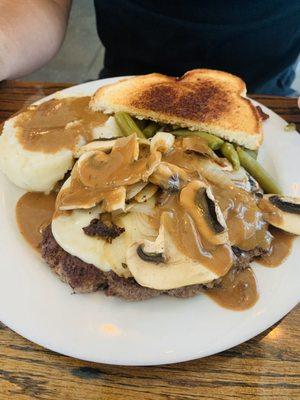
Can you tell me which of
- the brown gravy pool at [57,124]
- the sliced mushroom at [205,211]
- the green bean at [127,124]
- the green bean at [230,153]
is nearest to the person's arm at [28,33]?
the brown gravy pool at [57,124]

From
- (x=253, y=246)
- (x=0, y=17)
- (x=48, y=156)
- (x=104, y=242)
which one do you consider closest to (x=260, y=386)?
(x=253, y=246)

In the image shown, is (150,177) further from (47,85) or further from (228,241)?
(47,85)

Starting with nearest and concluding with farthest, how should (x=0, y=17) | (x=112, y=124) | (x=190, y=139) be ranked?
(x=190, y=139), (x=112, y=124), (x=0, y=17)

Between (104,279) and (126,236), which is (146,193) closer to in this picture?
(126,236)

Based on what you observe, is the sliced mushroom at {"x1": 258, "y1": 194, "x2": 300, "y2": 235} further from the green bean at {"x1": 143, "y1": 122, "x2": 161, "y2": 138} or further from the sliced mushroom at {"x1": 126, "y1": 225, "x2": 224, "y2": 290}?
the green bean at {"x1": 143, "y1": 122, "x2": 161, "y2": 138}

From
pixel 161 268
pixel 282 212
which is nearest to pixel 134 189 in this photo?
pixel 161 268

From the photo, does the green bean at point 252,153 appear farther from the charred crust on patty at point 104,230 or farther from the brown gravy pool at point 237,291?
the charred crust on patty at point 104,230
